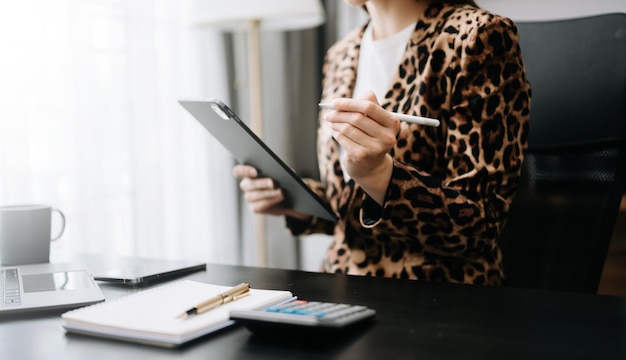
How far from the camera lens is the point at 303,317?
583mm

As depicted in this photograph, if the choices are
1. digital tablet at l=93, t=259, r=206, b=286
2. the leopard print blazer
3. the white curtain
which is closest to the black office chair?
the leopard print blazer

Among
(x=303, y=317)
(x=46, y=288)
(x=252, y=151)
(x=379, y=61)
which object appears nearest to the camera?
(x=303, y=317)

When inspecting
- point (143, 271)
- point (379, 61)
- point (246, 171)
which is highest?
point (379, 61)

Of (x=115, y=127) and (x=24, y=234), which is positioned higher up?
(x=115, y=127)

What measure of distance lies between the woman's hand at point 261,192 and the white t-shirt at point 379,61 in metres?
0.14

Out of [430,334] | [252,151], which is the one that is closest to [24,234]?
[252,151]

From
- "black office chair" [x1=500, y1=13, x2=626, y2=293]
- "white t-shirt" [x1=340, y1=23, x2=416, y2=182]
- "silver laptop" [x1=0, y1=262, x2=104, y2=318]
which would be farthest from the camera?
"white t-shirt" [x1=340, y1=23, x2=416, y2=182]

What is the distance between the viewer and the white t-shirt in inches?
48.5

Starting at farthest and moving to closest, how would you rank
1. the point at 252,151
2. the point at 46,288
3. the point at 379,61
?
the point at 379,61 → the point at 252,151 → the point at 46,288

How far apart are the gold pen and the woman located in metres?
0.28

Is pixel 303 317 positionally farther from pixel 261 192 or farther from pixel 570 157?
pixel 570 157

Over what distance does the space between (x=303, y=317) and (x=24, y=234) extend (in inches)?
23.3

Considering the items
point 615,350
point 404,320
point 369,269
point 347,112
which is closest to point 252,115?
point 369,269

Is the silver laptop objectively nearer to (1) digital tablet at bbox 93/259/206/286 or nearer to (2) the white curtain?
(1) digital tablet at bbox 93/259/206/286
